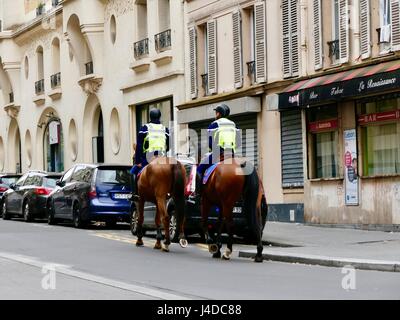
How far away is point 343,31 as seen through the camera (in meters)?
25.5

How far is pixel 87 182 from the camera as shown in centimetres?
2697

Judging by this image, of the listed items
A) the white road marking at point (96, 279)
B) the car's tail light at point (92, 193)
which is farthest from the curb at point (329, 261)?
the car's tail light at point (92, 193)

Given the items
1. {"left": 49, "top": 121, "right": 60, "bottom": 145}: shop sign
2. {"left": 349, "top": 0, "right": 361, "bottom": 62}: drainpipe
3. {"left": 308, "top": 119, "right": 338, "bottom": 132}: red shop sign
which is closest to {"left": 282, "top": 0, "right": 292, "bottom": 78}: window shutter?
{"left": 308, "top": 119, "right": 338, "bottom": 132}: red shop sign

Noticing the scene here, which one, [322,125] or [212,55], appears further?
[212,55]

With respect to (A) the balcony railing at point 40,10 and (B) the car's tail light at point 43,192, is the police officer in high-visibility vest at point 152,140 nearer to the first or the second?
(B) the car's tail light at point 43,192

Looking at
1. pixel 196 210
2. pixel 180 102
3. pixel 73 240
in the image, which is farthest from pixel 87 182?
pixel 180 102

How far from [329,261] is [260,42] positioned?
13906 millimetres

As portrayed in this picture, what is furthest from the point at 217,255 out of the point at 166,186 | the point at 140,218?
the point at 140,218

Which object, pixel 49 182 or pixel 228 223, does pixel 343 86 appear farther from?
pixel 49 182

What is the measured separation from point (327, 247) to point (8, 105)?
121 feet

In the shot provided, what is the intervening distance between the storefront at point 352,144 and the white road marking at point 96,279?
8913mm

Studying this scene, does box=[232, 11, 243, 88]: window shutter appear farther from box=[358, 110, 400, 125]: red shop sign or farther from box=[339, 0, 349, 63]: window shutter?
box=[358, 110, 400, 125]: red shop sign

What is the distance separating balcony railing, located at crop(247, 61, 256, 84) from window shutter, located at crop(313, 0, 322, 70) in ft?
11.6
